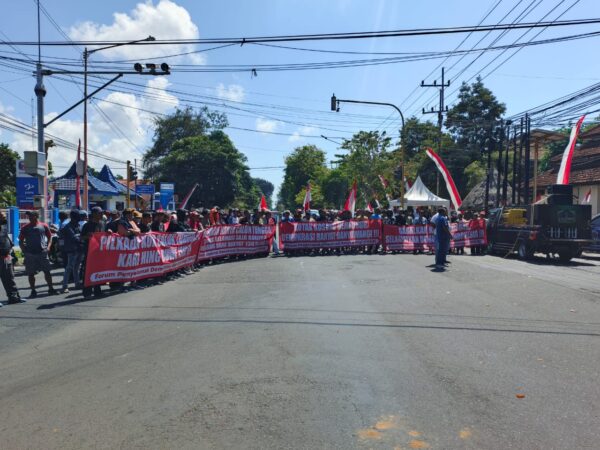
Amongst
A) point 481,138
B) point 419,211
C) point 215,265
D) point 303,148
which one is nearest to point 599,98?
point 419,211

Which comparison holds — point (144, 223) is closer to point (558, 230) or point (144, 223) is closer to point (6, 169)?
point (558, 230)

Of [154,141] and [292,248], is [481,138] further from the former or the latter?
[292,248]

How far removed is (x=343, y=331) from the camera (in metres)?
6.45

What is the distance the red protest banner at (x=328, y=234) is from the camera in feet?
59.7

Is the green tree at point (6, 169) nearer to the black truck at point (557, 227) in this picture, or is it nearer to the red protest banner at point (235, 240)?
the red protest banner at point (235, 240)

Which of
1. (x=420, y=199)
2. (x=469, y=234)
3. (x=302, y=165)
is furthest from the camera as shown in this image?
(x=302, y=165)

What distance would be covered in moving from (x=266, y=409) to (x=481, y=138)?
63.9 meters

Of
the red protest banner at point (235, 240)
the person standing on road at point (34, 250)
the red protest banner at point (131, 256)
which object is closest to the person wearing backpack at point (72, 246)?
Result: the person standing on road at point (34, 250)

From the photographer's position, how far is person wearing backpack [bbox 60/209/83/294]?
989cm

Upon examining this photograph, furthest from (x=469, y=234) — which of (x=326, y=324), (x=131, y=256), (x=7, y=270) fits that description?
(x=7, y=270)

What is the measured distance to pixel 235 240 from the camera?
16.9 metres

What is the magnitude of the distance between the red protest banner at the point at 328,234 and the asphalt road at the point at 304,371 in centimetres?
886

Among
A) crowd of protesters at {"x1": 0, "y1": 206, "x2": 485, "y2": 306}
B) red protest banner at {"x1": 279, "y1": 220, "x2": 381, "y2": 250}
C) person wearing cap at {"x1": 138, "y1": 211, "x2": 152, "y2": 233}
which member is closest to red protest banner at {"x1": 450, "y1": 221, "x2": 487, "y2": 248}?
red protest banner at {"x1": 279, "y1": 220, "x2": 381, "y2": 250}

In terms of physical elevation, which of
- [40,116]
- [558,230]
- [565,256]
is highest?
[40,116]
